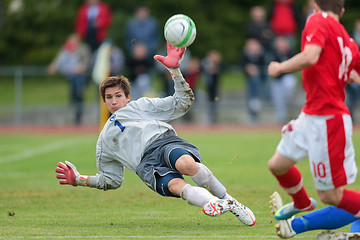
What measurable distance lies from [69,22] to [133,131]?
2767 centimetres

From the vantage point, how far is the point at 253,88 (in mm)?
20703

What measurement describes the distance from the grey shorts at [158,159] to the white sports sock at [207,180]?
7.7 inches

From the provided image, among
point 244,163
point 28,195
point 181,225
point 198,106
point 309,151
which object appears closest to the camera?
point 309,151

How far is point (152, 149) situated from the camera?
23.5 feet

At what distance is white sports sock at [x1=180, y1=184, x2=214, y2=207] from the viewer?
6.62m

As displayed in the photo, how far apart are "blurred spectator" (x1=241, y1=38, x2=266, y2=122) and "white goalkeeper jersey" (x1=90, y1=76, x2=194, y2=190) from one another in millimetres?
12998

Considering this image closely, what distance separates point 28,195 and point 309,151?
4957 mm

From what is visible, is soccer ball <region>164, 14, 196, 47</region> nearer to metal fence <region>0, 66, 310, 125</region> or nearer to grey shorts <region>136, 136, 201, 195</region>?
grey shorts <region>136, 136, 201, 195</region>

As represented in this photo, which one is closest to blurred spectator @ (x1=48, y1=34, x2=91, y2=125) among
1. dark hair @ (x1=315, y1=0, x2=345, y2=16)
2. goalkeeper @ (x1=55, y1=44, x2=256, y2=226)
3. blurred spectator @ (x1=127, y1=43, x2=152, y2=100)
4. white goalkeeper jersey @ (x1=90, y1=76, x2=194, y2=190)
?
blurred spectator @ (x1=127, y1=43, x2=152, y2=100)

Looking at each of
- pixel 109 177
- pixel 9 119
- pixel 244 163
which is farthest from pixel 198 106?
pixel 109 177

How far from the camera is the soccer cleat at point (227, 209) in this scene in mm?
6434

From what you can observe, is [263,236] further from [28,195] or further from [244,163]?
[244,163]

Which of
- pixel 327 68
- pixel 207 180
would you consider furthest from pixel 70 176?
pixel 327 68

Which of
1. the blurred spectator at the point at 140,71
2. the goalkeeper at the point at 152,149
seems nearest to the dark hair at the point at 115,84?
the goalkeeper at the point at 152,149
